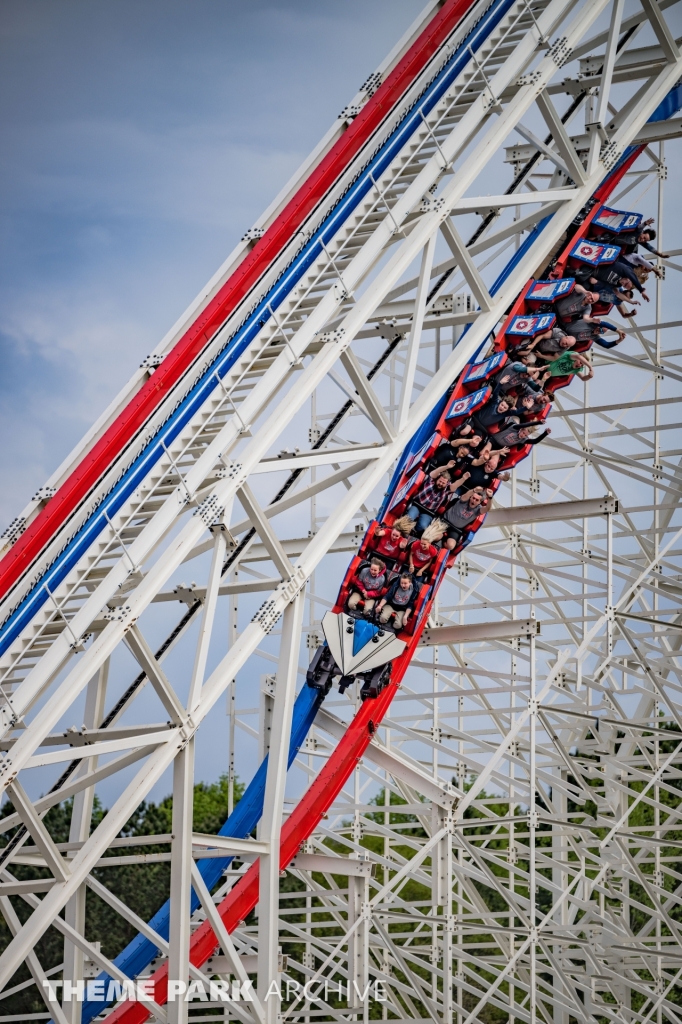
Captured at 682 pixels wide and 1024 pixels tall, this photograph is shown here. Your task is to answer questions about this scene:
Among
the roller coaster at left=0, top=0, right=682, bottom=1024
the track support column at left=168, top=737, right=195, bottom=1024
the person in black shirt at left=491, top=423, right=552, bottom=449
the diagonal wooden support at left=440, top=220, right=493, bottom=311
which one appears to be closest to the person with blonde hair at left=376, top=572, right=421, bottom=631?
the roller coaster at left=0, top=0, right=682, bottom=1024

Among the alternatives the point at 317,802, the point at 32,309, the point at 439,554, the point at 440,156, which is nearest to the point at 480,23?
the point at 440,156

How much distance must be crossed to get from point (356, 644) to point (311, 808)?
1527 mm

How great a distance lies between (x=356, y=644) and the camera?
44.2 feet

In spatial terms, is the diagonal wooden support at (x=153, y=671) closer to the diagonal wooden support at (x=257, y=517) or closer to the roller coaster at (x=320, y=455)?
Answer: the roller coaster at (x=320, y=455)

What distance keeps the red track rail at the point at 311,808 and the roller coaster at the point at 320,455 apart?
0.02 m

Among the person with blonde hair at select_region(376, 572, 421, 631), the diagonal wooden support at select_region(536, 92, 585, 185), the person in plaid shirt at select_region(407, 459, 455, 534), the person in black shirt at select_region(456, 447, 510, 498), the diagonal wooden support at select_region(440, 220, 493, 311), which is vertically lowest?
the person with blonde hair at select_region(376, 572, 421, 631)

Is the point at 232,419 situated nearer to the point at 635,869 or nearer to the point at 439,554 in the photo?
the point at 439,554

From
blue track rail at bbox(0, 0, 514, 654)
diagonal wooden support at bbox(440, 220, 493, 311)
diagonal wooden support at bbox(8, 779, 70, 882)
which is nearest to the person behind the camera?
diagonal wooden support at bbox(8, 779, 70, 882)

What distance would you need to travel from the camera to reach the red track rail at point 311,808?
12.7m

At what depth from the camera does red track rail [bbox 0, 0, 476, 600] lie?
475 inches

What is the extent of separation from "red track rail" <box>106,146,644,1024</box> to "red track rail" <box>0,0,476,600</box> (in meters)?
2.21

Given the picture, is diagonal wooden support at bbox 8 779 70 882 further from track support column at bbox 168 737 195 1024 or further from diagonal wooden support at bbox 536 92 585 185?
diagonal wooden support at bbox 536 92 585 185

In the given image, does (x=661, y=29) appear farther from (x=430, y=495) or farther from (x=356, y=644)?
(x=356, y=644)

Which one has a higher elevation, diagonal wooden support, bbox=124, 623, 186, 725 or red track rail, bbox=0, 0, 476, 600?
red track rail, bbox=0, 0, 476, 600
